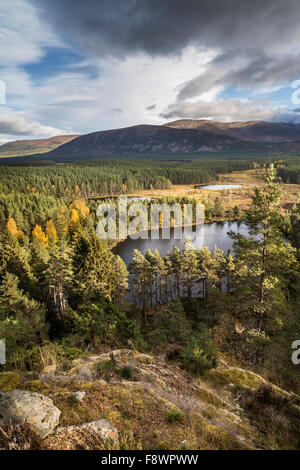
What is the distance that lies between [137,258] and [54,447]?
1425 inches

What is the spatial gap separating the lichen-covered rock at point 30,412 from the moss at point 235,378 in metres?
6.52

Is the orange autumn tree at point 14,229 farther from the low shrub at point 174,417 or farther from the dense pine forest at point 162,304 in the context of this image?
the low shrub at point 174,417

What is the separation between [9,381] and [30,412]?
9.57 ft

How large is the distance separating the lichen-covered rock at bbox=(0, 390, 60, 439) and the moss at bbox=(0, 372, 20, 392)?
1.65 metres

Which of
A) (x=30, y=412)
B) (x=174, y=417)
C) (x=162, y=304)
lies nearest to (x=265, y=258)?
(x=174, y=417)

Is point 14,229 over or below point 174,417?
below

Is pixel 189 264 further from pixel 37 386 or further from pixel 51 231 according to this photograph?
pixel 51 231

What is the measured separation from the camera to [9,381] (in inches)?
285

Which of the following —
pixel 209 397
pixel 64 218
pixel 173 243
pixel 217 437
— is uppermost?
pixel 64 218

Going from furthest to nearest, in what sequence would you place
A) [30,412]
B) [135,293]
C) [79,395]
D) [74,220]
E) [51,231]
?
1. [74,220]
2. [51,231]
3. [135,293]
4. [79,395]
5. [30,412]

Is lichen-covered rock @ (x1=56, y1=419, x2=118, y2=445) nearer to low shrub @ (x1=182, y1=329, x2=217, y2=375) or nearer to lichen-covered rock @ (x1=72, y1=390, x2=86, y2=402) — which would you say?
lichen-covered rock @ (x1=72, y1=390, x2=86, y2=402)

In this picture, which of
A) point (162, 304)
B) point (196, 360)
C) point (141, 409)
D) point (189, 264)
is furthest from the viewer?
point (162, 304)

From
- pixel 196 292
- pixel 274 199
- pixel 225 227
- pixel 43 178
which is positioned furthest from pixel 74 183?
pixel 274 199

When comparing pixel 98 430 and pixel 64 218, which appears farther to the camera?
pixel 64 218
